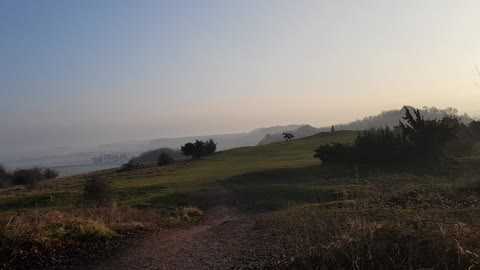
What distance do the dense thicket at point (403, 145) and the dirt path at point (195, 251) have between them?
86.7 ft

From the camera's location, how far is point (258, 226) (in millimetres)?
14766

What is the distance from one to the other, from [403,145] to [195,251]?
31682mm

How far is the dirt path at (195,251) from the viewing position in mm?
9547

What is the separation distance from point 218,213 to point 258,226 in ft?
29.1

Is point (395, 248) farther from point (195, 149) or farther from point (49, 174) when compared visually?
point (49, 174)

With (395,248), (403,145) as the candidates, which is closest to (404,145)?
(403,145)

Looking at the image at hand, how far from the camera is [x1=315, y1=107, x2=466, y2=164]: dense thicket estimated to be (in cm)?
3731

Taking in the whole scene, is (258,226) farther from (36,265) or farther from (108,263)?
(36,265)

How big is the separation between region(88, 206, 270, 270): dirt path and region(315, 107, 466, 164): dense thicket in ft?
86.7

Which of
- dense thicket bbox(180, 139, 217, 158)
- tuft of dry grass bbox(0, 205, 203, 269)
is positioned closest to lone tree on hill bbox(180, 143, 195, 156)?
dense thicket bbox(180, 139, 217, 158)

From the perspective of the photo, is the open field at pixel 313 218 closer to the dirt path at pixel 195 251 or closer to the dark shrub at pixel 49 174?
the dirt path at pixel 195 251

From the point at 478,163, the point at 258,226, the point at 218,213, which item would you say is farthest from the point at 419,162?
the point at 258,226

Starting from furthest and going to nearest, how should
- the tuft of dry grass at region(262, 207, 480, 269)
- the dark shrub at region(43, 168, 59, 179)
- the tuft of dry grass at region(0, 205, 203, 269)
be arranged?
the dark shrub at region(43, 168, 59, 179), the tuft of dry grass at region(0, 205, 203, 269), the tuft of dry grass at region(262, 207, 480, 269)

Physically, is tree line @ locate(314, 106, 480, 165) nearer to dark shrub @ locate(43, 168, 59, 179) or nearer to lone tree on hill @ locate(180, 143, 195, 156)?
lone tree on hill @ locate(180, 143, 195, 156)
